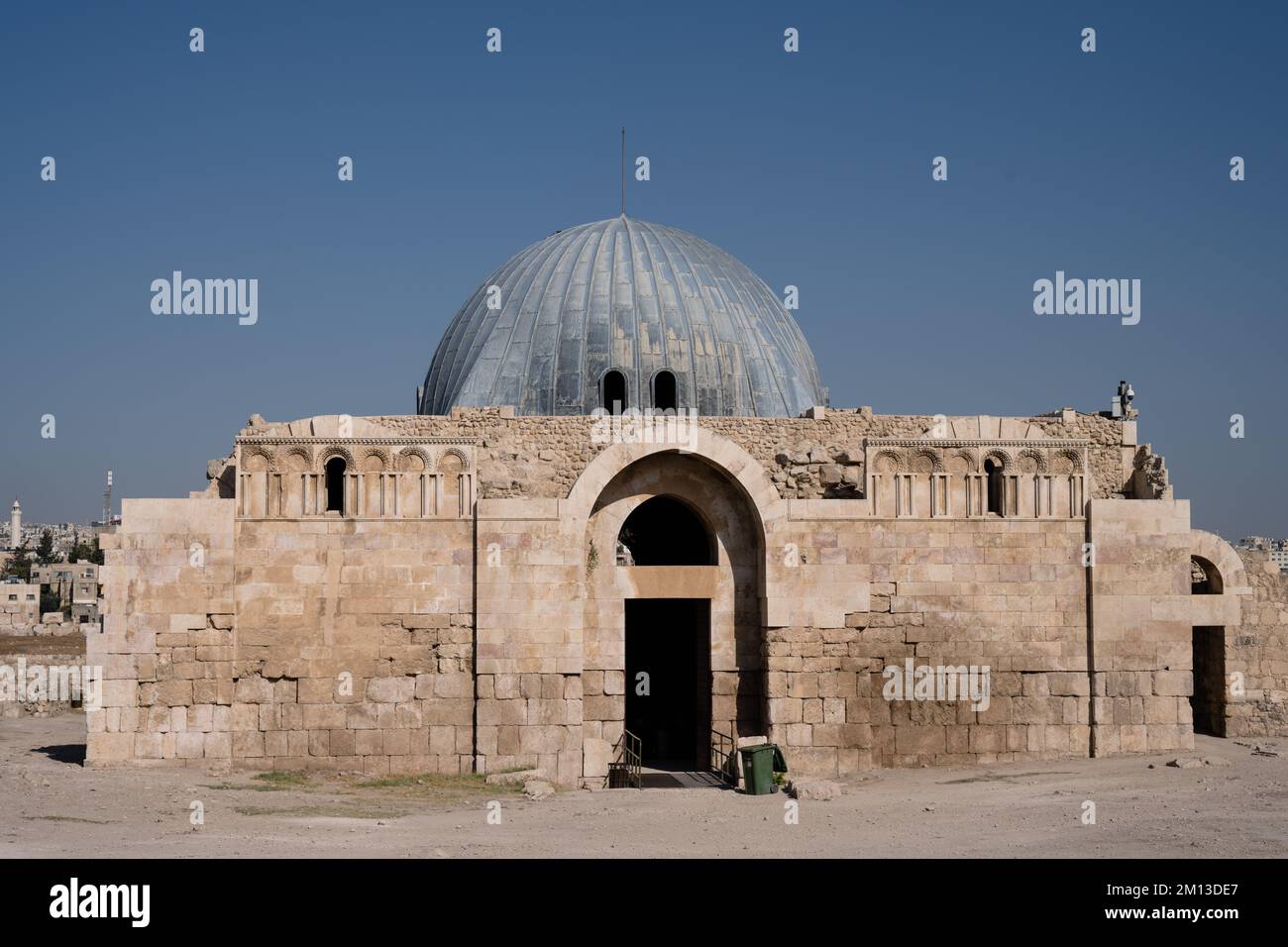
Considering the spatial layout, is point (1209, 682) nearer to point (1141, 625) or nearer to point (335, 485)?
point (1141, 625)

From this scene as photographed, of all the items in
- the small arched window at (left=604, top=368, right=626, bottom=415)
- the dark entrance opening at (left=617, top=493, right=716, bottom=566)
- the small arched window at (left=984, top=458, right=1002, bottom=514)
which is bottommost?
the dark entrance opening at (left=617, top=493, right=716, bottom=566)

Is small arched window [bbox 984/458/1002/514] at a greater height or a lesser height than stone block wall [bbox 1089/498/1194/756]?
greater

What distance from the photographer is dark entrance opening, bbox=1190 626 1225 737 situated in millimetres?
22984

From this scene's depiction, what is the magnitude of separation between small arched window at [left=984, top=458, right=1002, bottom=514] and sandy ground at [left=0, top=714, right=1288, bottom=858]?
4157mm

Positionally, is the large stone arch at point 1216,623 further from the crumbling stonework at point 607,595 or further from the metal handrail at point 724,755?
the metal handrail at point 724,755

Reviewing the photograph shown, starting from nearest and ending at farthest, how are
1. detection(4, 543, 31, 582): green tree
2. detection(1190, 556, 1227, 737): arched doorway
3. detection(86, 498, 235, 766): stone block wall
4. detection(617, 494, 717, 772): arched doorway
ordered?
detection(86, 498, 235, 766): stone block wall < detection(1190, 556, 1227, 737): arched doorway < detection(617, 494, 717, 772): arched doorway < detection(4, 543, 31, 582): green tree

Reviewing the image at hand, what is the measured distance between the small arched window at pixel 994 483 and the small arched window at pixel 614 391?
8.40 meters

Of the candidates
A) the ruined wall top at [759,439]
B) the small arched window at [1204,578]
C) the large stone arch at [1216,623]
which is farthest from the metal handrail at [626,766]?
the small arched window at [1204,578]

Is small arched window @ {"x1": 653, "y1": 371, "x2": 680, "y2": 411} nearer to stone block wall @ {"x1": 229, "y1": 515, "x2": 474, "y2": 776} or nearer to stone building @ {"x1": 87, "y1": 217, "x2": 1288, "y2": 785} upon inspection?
stone building @ {"x1": 87, "y1": 217, "x2": 1288, "y2": 785}

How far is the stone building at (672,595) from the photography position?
20.2 m

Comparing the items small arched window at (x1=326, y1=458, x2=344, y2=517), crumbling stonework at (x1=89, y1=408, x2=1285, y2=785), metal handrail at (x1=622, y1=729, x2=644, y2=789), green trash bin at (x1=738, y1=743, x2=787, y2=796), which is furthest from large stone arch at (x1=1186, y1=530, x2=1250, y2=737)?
small arched window at (x1=326, y1=458, x2=344, y2=517)

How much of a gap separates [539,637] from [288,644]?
3889 millimetres
